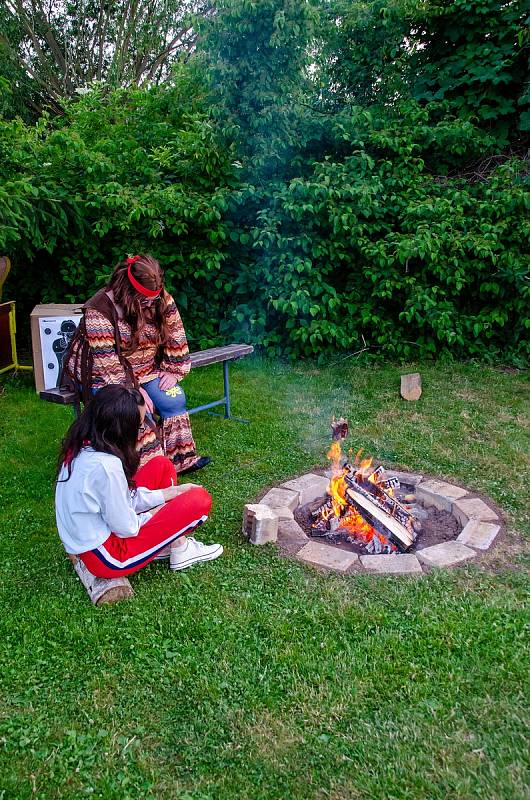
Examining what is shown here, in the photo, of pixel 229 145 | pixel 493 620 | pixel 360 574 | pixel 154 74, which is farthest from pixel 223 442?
pixel 154 74

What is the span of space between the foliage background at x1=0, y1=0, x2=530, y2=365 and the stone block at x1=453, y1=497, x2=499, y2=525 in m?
3.00

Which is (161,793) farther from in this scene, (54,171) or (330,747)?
(54,171)

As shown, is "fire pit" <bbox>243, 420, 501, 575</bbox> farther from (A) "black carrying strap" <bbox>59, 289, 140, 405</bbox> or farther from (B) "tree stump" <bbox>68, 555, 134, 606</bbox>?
(A) "black carrying strap" <bbox>59, 289, 140, 405</bbox>

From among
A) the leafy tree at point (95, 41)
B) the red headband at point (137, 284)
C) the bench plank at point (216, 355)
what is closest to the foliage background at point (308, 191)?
the bench plank at point (216, 355)

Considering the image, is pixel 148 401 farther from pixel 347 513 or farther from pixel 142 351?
pixel 347 513

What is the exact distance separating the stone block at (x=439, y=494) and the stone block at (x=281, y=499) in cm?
83

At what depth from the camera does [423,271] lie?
Result: 22.4 feet

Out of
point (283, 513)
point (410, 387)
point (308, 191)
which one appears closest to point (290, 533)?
point (283, 513)

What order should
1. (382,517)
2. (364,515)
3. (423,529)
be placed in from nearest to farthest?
(382,517) < (364,515) < (423,529)

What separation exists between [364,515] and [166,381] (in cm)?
172

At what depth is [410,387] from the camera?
20.0ft

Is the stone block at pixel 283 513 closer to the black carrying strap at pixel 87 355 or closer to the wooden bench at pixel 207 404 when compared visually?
the black carrying strap at pixel 87 355

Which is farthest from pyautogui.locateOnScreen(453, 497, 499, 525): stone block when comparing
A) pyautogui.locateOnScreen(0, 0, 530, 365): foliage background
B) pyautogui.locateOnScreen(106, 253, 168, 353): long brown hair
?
pyautogui.locateOnScreen(0, 0, 530, 365): foliage background

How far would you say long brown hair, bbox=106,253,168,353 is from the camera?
4039 mm
